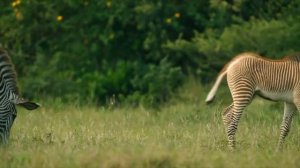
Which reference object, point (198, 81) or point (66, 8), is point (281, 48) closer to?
point (198, 81)

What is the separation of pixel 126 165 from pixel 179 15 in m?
12.5

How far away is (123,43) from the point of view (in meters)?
22.1

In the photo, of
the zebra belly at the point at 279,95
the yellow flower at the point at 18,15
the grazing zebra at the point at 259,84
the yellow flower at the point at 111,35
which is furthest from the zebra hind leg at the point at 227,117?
the yellow flower at the point at 18,15

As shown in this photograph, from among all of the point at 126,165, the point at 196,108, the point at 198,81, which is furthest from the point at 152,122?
the point at 126,165

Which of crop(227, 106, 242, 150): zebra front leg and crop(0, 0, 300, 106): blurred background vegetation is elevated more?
crop(227, 106, 242, 150): zebra front leg

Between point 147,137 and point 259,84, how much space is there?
186cm

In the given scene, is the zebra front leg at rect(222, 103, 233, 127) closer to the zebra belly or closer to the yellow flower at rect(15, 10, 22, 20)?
the zebra belly

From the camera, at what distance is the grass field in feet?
30.6

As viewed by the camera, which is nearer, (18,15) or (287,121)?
(287,121)

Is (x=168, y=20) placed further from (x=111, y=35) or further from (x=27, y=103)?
(x=27, y=103)

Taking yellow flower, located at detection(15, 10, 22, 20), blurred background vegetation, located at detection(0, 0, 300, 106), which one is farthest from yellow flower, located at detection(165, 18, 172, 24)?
yellow flower, located at detection(15, 10, 22, 20)

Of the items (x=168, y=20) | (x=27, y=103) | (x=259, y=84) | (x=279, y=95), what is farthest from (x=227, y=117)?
(x=168, y=20)

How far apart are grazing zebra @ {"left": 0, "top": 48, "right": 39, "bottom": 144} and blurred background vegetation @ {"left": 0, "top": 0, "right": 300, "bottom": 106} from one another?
7.65 metres

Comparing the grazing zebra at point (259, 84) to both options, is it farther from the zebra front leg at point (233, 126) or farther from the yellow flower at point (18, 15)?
the yellow flower at point (18, 15)
